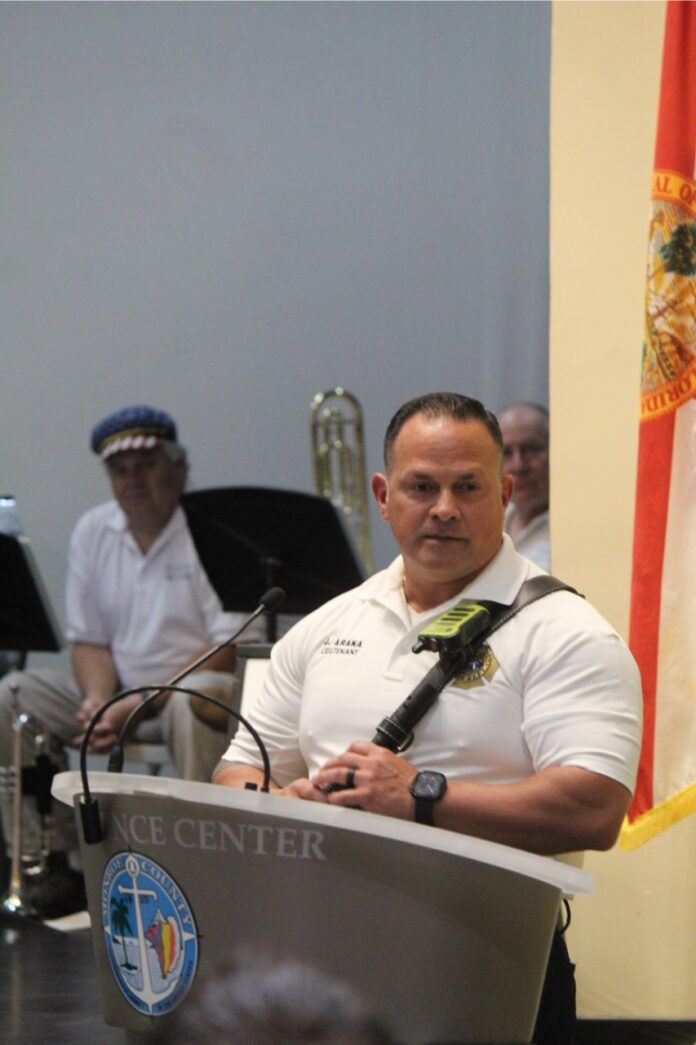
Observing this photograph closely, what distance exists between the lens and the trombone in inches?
213

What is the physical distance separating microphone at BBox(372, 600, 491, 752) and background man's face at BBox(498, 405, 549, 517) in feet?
7.64

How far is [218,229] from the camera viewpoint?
563 cm

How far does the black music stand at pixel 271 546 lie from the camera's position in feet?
12.9

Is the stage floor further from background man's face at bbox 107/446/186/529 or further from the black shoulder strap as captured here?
background man's face at bbox 107/446/186/529

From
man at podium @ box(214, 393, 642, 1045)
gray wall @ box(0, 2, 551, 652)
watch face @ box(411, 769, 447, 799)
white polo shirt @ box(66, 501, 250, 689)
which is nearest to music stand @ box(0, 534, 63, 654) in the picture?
white polo shirt @ box(66, 501, 250, 689)

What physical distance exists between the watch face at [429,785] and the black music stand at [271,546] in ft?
6.74

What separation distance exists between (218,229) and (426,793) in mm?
4182

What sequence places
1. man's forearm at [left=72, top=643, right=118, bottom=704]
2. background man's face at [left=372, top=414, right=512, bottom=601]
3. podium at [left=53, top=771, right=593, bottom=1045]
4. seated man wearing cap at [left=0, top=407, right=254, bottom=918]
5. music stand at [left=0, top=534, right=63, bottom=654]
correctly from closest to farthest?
podium at [left=53, top=771, right=593, bottom=1045] → background man's face at [left=372, top=414, right=512, bottom=601] → music stand at [left=0, top=534, right=63, bottom=654] → seated man wearing cap at [left=0, top=407, right=254, bottom=918] → man's forearm at [left=72, top=643, right=118, bottom=704]

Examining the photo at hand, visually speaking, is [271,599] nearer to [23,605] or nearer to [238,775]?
[238,775]

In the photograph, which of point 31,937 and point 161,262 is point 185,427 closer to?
point 161,262

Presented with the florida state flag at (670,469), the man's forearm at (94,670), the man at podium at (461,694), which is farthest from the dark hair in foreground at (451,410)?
the man's forearm at (94,670)

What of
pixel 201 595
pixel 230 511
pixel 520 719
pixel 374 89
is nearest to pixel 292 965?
pixel 520 719

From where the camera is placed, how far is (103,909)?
1593mm

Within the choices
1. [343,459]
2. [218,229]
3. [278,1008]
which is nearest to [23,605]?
[343,459]
